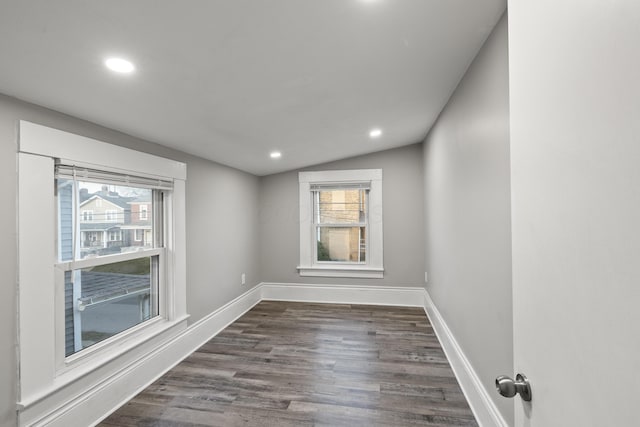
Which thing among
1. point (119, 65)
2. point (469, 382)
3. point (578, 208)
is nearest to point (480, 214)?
point (469, 382)

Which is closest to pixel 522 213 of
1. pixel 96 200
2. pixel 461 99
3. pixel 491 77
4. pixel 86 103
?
pixel 491 77

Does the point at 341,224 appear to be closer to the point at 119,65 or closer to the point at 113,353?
the point at 113,353

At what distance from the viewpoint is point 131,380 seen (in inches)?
84.9

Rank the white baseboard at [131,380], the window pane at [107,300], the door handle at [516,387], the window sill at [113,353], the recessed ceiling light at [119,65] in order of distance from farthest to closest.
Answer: the window pane at [107,300] → the white baseboard at [131,380] → the window sill at [113,353] → the recessed ceiling light at [119,65] → the door handle at [516,387]

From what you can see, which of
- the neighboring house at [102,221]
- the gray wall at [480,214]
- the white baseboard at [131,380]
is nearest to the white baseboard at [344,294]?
the white baseboard at [131,380]

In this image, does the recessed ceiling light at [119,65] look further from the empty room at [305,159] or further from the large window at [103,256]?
the large window at [103,256]

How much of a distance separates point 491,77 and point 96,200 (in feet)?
8.21

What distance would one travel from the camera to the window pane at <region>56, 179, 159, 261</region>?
1797 millimetres

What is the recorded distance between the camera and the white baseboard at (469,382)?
1658mm

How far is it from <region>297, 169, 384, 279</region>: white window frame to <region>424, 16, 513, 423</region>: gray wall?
1508 millimetres

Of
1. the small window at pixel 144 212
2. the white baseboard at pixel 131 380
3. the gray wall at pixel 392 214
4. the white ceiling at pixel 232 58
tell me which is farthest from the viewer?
the gray wall at pixel 392 214

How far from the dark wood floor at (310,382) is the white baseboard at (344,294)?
2.40ft

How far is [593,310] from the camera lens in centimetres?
47

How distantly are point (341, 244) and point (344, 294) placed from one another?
72 centimetres
